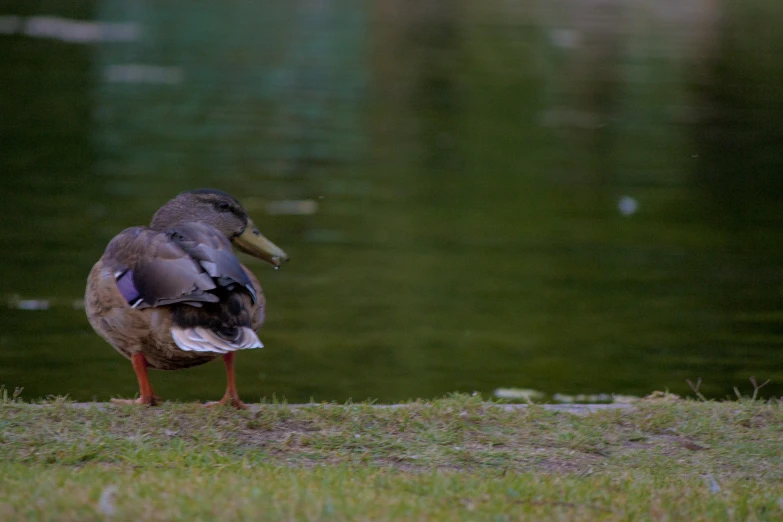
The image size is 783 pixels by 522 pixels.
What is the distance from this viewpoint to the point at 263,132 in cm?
1870

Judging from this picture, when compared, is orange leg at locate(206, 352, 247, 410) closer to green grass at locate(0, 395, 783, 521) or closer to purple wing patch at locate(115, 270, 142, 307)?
green grass at locate(0, 395, 783, 521)

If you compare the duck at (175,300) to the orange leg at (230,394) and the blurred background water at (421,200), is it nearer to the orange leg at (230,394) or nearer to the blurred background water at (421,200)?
the orange leg at (230,394)

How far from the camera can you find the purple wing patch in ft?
18.3

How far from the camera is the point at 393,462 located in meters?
5.27

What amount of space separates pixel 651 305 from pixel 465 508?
23.3 feet

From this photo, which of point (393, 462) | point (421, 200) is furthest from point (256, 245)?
point (421, 200)

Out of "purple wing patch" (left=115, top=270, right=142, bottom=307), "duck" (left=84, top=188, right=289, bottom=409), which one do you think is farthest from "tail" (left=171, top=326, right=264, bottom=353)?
"purple wing patch" (left=115, top=270, right=142, bottom=307)

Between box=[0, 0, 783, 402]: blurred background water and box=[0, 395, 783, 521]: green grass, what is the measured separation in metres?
2.39

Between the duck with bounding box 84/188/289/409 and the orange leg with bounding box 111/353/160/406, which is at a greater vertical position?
the duck with bounding box 84/188/289/409

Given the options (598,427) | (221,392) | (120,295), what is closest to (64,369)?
(221,392)

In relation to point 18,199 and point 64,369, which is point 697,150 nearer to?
point 18,199

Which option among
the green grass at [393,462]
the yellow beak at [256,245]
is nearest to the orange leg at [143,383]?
the green grass at [393,462]

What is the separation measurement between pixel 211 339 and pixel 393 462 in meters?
0.94

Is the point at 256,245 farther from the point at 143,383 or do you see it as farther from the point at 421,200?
the point at 421,200
